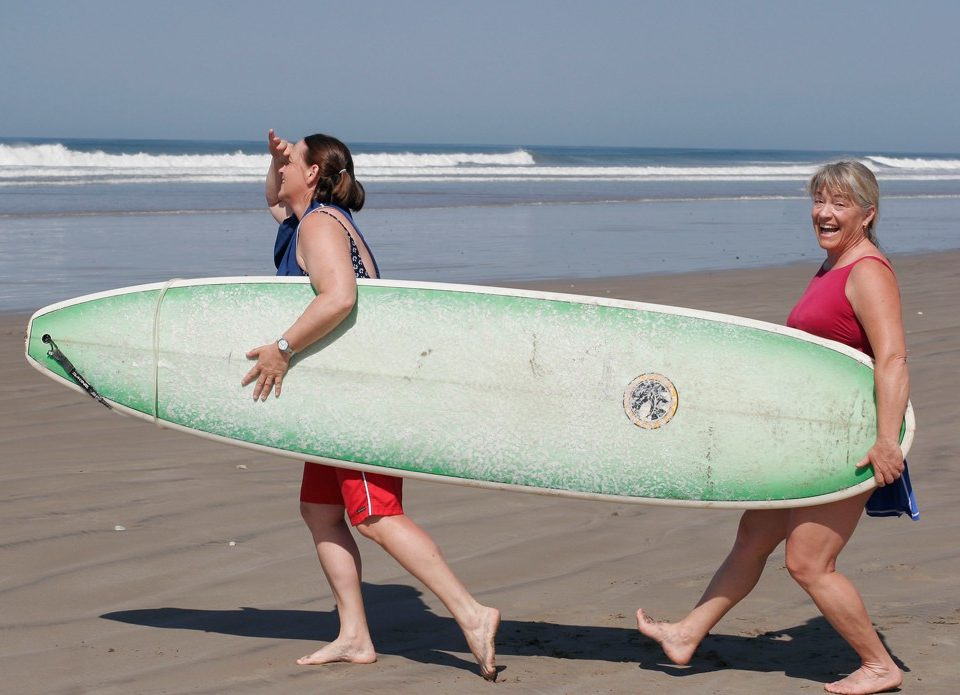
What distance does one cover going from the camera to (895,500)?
281cm

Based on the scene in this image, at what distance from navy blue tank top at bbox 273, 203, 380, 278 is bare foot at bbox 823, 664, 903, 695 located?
5.34 feet

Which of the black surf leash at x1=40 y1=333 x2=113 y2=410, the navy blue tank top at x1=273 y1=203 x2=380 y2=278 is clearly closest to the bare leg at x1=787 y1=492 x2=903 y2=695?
the navy blue tank top at x1=273 y1=203 x2=380 y2=278

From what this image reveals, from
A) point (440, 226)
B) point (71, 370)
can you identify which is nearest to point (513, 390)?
point (71, 370)

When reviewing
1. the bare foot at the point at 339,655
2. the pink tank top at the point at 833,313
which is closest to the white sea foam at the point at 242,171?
the bare foot at the point at 339,655

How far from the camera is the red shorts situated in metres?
2.95

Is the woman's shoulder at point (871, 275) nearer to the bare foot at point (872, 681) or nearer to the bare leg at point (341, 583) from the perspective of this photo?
the bare foot at point (872, 681)

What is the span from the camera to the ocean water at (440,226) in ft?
36.5

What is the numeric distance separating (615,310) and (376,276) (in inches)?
27.1

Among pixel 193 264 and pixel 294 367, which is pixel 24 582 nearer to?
pixel 294 367

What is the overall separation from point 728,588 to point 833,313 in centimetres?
77

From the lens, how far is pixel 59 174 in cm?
2838

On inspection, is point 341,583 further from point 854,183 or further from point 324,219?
point 854,183

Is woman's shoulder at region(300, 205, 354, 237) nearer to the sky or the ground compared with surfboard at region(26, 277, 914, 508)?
nearer to the sky

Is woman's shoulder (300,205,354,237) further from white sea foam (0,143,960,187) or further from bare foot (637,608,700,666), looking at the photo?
white sea foam (0,143,960,187)
